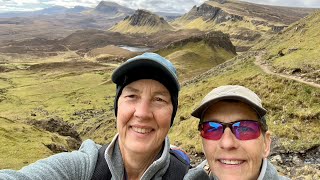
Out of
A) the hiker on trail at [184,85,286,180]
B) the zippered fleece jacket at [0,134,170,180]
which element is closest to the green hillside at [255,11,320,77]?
the hiker on trail at [184,85,286,180]

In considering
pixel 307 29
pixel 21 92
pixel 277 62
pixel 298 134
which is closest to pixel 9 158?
pixel 298 134

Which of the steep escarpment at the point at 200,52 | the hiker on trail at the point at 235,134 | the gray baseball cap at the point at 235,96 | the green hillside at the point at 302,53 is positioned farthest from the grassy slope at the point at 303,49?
the steep escarpment at the point at 200,52

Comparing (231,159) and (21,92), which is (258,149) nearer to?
(231,159)

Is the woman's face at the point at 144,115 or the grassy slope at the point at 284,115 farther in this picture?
the grassy slope at the point at 284,115

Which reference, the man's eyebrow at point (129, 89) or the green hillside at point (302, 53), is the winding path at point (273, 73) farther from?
the man's eyebrow at point (129, 89)

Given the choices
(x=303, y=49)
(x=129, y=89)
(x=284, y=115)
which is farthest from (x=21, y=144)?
(x=303, y=49)

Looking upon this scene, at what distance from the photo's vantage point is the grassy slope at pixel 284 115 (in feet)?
69.2

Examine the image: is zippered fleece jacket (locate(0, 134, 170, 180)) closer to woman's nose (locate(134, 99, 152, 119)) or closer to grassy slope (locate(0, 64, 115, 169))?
woman's nose (locate(134, 99, 152, 119))

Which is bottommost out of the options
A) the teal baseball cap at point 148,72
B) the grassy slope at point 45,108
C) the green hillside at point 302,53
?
the grassy slope at point 45,108

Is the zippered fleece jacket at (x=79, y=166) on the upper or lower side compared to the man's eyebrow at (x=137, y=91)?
lower

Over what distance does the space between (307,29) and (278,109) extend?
3087cm

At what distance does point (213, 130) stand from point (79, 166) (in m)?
2.07

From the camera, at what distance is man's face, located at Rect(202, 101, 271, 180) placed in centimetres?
477

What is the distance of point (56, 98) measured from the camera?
3752 inches
